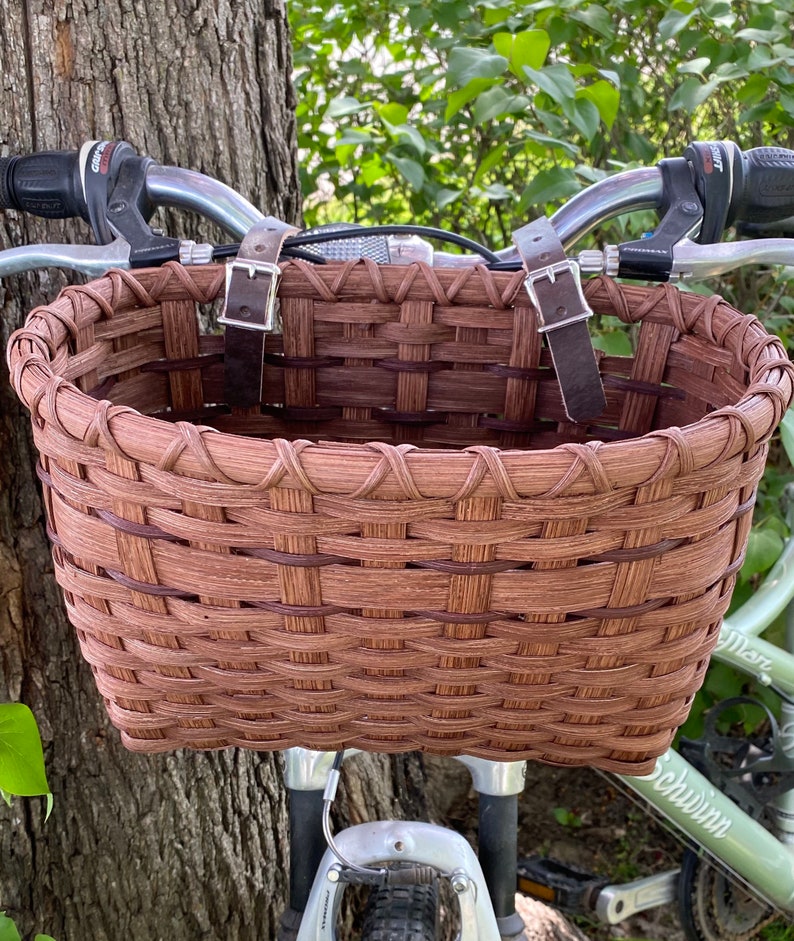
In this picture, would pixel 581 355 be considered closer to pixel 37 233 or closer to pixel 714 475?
pixel 714 475

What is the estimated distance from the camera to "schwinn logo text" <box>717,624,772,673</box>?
1.30 meters

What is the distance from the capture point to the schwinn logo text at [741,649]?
1.30 meters

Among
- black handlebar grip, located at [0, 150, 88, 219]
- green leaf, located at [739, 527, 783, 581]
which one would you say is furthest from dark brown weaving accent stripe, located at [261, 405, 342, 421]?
green leaf, located at [739, 527, 783, 581]

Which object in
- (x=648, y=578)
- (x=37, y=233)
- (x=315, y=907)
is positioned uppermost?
(x=37, y=233)

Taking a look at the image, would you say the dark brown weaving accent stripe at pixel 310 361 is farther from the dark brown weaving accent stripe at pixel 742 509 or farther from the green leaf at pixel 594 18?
the green leaf at pixel 594 18

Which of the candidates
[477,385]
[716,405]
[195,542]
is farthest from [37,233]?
[716,405]

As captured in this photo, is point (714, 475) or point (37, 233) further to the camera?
point (37, 233)

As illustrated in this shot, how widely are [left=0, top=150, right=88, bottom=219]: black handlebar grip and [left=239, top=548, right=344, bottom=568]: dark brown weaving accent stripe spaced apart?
1.56ft

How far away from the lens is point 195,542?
58cm

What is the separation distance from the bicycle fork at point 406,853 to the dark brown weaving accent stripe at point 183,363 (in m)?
0.38

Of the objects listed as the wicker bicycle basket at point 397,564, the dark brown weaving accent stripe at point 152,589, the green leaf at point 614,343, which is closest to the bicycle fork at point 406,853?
the wicker bicycle basket at point 397,564

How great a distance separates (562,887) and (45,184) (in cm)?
128

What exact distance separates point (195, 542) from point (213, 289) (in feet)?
1.13

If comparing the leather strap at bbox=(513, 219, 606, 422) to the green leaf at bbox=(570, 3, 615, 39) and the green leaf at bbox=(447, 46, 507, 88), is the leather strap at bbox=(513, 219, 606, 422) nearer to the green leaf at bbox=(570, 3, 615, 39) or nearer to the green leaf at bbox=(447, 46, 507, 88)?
the green leaf at bbox=(447, 46, 507, 88)
